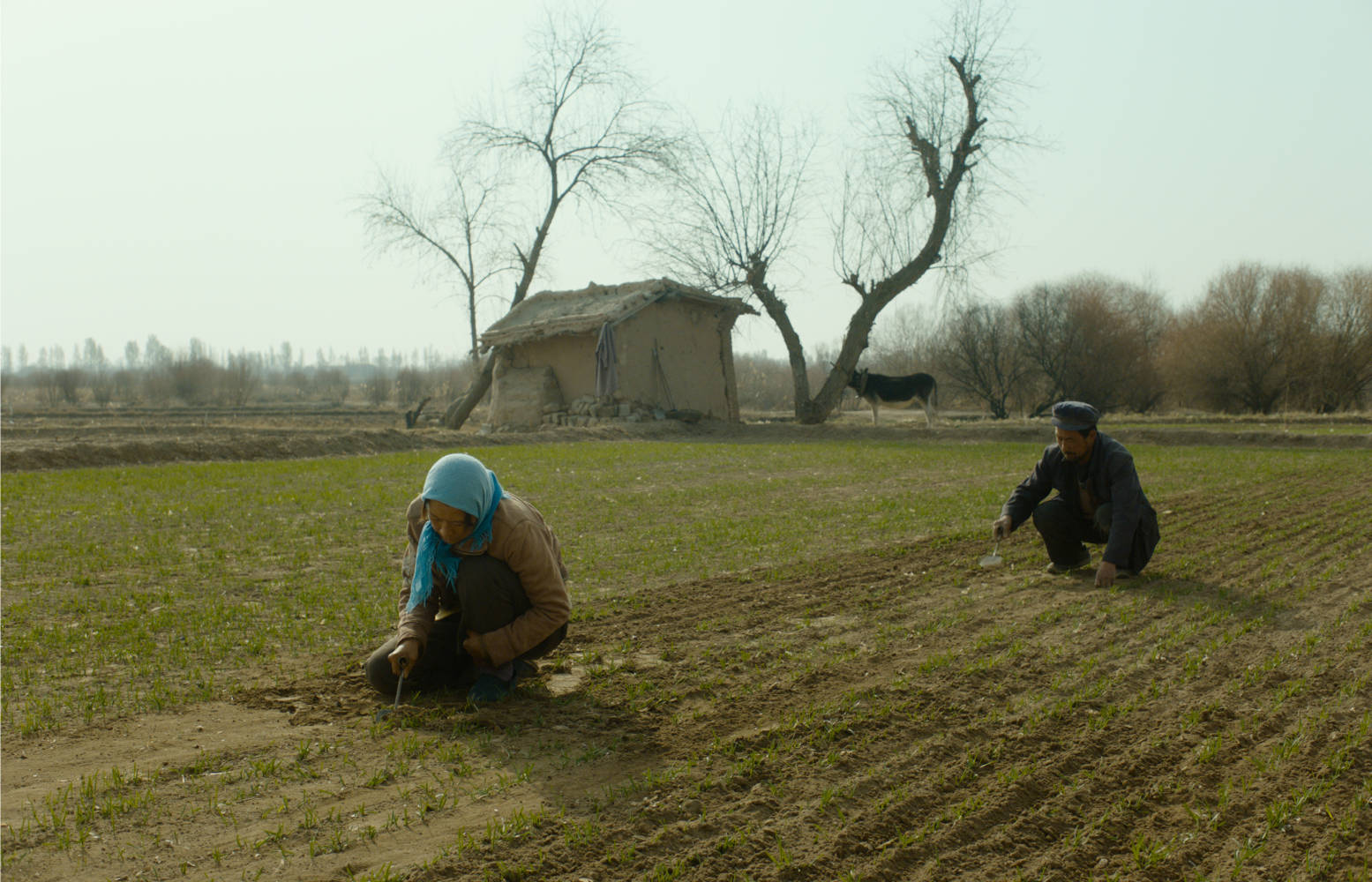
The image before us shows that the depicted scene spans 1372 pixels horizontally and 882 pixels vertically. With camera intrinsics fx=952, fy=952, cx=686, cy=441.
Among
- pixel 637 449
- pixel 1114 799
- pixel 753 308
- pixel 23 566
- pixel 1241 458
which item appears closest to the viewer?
pixel 1114 799

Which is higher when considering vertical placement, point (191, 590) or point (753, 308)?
point (753, 308)

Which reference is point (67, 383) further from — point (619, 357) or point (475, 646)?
point (475, 646)

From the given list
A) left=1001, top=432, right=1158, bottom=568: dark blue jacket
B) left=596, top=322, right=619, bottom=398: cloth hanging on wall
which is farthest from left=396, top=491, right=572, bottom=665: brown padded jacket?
left=596, top=322, right=619, bottom=398: cloth hanging on wall

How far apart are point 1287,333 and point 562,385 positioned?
26703mm

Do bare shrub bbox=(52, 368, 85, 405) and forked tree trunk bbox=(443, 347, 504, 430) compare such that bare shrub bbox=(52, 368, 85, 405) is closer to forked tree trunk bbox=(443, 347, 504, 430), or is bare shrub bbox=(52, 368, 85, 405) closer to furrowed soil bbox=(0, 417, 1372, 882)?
forked tree trunk bbox=(443, 347, 504, 430)

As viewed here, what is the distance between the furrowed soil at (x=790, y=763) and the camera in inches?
121

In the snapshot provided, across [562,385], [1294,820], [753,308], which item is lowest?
[1294,820]

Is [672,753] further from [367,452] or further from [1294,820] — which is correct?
[367,452]

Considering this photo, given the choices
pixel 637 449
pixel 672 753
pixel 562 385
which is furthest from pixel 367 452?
pixel 672 753

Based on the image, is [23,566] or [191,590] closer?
[191,590]

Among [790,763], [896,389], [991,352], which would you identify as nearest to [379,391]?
[991,352]

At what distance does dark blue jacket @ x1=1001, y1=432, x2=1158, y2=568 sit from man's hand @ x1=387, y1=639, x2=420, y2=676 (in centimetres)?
444

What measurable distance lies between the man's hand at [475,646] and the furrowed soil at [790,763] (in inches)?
9.9

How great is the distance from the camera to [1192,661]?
4.88 m
